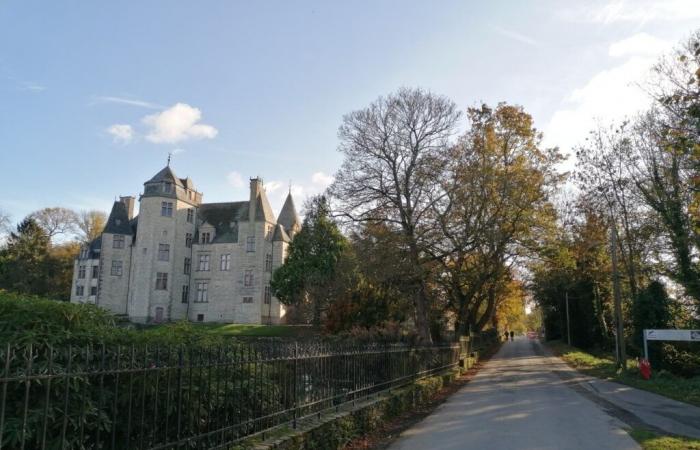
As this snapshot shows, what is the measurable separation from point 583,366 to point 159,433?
2929cm

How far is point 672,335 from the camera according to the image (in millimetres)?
20797

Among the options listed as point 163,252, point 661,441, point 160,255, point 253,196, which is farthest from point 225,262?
point 661,441

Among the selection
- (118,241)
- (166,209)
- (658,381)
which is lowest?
(658,381)

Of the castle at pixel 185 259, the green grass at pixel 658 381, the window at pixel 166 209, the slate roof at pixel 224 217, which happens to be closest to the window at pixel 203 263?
the castle at pixel 185 259

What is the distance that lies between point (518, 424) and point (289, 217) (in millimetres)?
55543

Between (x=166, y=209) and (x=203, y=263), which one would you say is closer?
(x=166, y=209)

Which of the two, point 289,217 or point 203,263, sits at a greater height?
point 289,217

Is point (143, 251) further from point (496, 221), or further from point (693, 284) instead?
point (693, 284)

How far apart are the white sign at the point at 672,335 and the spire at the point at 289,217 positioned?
47.2 metres

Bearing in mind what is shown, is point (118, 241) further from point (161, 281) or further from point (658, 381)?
point (658, 381)

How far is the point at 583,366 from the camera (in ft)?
98.0

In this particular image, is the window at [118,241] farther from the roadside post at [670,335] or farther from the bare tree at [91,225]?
the roadside post at [670,335]

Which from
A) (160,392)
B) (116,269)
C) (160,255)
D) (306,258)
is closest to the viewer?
(160,392)

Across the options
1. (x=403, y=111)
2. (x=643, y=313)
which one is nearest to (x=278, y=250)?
(x=403, y=111)
